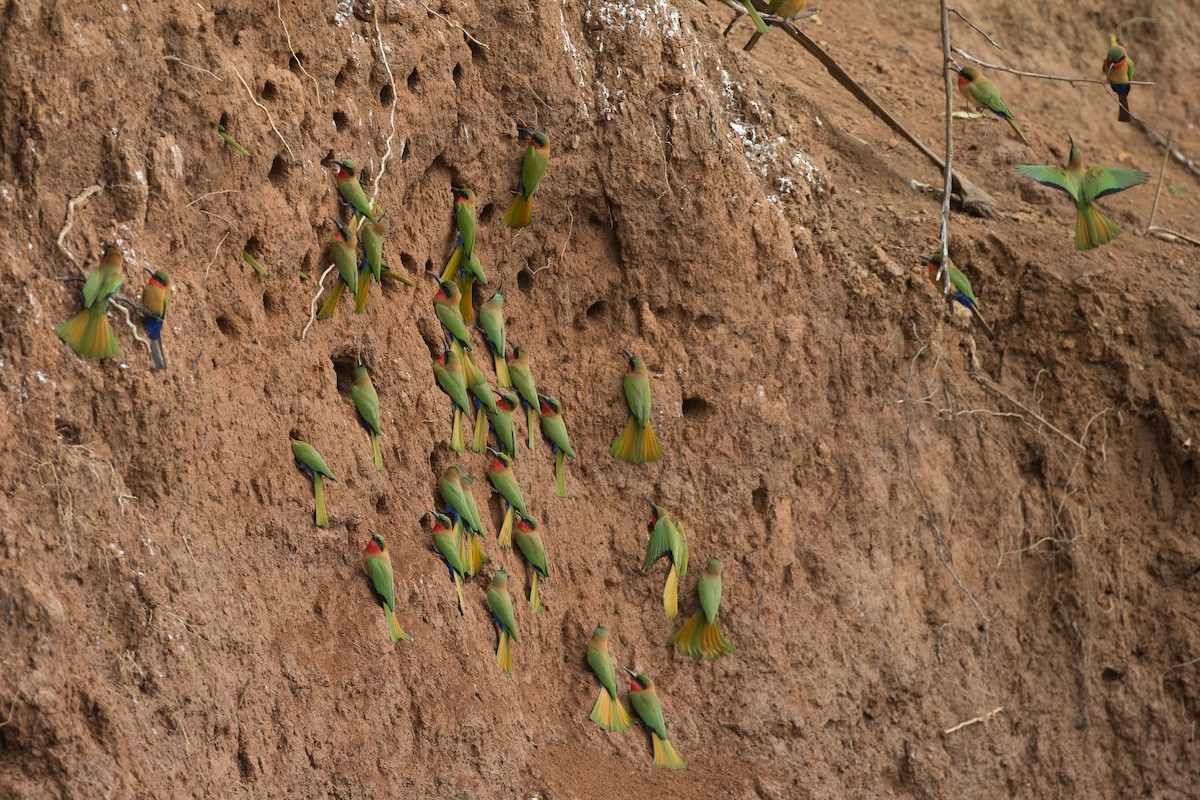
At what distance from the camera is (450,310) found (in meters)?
4.97

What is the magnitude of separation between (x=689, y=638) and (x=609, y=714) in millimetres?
494

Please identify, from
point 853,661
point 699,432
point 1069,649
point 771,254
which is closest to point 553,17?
point 771,254

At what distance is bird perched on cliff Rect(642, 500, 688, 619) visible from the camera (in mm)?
5238

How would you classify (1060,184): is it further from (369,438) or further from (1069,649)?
(369,438)

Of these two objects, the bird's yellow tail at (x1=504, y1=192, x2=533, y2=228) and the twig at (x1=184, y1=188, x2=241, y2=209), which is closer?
the twig at (x1=184, y1=188, x2=241, y2=209)

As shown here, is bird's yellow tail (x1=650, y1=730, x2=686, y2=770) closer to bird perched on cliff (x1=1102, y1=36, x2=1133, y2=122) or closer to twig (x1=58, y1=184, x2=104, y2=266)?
twig (x1=58, y1=184, x2=104, y2=266)

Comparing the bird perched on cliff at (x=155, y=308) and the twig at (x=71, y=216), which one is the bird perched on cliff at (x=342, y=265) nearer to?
the bird perched on cliff at (x=155, y=308)

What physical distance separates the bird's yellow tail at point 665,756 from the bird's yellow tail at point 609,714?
0.13 metres

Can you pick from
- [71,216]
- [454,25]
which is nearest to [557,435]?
[454,25]

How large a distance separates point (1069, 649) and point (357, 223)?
370cm

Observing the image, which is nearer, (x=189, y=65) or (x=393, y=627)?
(x=189, y=65)

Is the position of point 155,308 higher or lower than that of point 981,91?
lower

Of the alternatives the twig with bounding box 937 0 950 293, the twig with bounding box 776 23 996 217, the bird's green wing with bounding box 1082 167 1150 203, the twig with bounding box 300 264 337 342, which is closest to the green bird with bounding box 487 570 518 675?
the twig with bounding box 300 264 337 342

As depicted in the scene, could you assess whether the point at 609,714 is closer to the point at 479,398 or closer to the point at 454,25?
the point at 479,398
